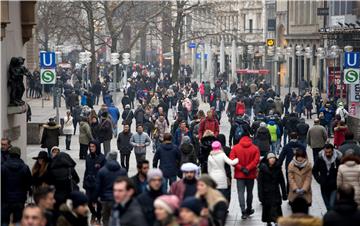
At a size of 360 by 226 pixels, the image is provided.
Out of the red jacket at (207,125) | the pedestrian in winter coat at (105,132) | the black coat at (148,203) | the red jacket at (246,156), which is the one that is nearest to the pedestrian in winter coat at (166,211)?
the black coat at (148,203)

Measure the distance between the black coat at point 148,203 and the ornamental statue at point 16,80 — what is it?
11.8 m

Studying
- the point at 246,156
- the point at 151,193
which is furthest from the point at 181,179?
the point at 246,156

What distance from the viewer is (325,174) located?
69.8 feet

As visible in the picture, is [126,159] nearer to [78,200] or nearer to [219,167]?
[219,167]

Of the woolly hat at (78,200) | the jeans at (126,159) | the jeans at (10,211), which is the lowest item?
the jeans at (126,159)

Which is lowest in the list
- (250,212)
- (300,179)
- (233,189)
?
(233,189)

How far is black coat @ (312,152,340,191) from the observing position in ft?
69.1

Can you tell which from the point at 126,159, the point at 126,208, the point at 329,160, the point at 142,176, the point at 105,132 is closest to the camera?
the point at 126,208

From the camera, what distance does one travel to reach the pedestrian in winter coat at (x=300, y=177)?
2062 centimetres

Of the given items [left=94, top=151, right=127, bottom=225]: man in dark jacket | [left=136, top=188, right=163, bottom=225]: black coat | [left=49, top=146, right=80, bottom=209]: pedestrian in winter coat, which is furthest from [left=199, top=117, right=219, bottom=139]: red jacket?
[left=136, top=188, right=163, bottom=225]: black coat

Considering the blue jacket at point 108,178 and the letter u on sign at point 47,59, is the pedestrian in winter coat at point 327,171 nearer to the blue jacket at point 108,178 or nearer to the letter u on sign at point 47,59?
the blue jacket at point 108,178

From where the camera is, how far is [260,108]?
153 feet

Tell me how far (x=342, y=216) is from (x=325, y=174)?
269 inches

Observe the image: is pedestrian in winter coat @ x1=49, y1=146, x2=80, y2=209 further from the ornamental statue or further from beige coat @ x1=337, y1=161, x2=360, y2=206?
the ornamental statue
